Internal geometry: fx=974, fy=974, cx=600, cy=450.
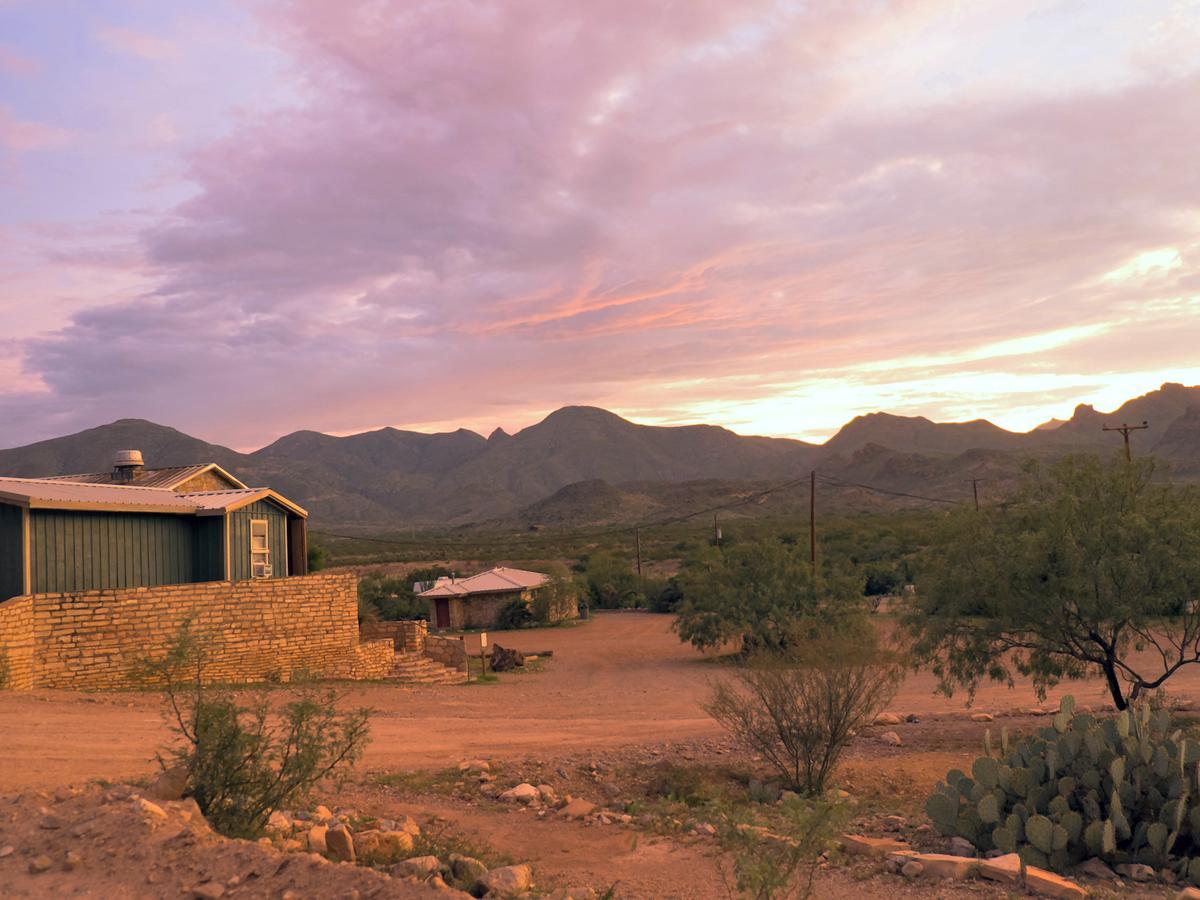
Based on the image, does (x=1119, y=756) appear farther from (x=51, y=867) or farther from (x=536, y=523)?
(x=536, y=523)

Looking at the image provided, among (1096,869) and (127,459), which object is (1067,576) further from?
(127,459)

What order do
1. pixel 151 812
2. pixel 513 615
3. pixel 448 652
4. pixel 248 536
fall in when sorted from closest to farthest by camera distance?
1. pixel 151 812
2. pixel 248 536
3. pixel 448 652
4. pixel 513 615

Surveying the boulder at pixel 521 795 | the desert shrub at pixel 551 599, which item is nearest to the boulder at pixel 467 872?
the boulder at pixel 521 795

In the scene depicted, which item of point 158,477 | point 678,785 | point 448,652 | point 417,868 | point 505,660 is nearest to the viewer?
point 417,868

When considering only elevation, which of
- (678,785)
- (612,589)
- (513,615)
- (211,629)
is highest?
(211,629)

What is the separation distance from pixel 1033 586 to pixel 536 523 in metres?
131

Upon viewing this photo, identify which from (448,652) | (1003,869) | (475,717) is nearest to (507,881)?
(1003,869)

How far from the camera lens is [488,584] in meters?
43.4

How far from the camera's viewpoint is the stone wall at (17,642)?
53.8 ft

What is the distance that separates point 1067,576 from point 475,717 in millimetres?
10335

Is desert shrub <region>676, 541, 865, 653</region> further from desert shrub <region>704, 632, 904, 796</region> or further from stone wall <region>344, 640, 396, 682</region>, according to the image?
desert shrub <region>704, 632, 904, 796</region>

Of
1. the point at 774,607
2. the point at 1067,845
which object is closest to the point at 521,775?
the point at 1067,845

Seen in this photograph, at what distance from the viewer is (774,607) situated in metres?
29.4

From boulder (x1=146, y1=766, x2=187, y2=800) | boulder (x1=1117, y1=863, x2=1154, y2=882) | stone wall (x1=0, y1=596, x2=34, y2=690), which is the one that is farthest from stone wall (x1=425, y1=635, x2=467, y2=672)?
boulder (x1=1117, y1=863, x2=1154, y2=882)
